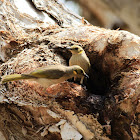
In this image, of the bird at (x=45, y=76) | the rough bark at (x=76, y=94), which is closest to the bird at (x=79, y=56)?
the rough bark at (x=76, y=94)

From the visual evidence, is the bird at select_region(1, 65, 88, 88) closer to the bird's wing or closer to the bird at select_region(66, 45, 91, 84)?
the bird's wing

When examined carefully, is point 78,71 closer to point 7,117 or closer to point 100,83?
point 100,83

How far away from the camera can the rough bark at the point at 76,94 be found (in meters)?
1.23

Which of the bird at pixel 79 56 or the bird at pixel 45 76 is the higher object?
the bird at pixel 79 56

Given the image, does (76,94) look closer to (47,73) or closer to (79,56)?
(47,73)

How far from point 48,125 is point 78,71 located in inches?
15.9

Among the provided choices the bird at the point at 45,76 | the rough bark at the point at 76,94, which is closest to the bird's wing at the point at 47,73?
the bird at the point at 45,76

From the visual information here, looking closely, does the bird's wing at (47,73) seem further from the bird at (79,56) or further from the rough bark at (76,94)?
the bird at (79,56)

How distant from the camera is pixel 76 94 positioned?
4.37 ft

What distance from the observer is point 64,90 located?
4.42 ft

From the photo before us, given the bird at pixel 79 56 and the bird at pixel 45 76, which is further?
the bird at pixel 79 56

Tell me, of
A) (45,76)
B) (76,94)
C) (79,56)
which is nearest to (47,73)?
(45,76)

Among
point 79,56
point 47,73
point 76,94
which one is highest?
point 79,56

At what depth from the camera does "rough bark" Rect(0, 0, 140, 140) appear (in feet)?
4.02
